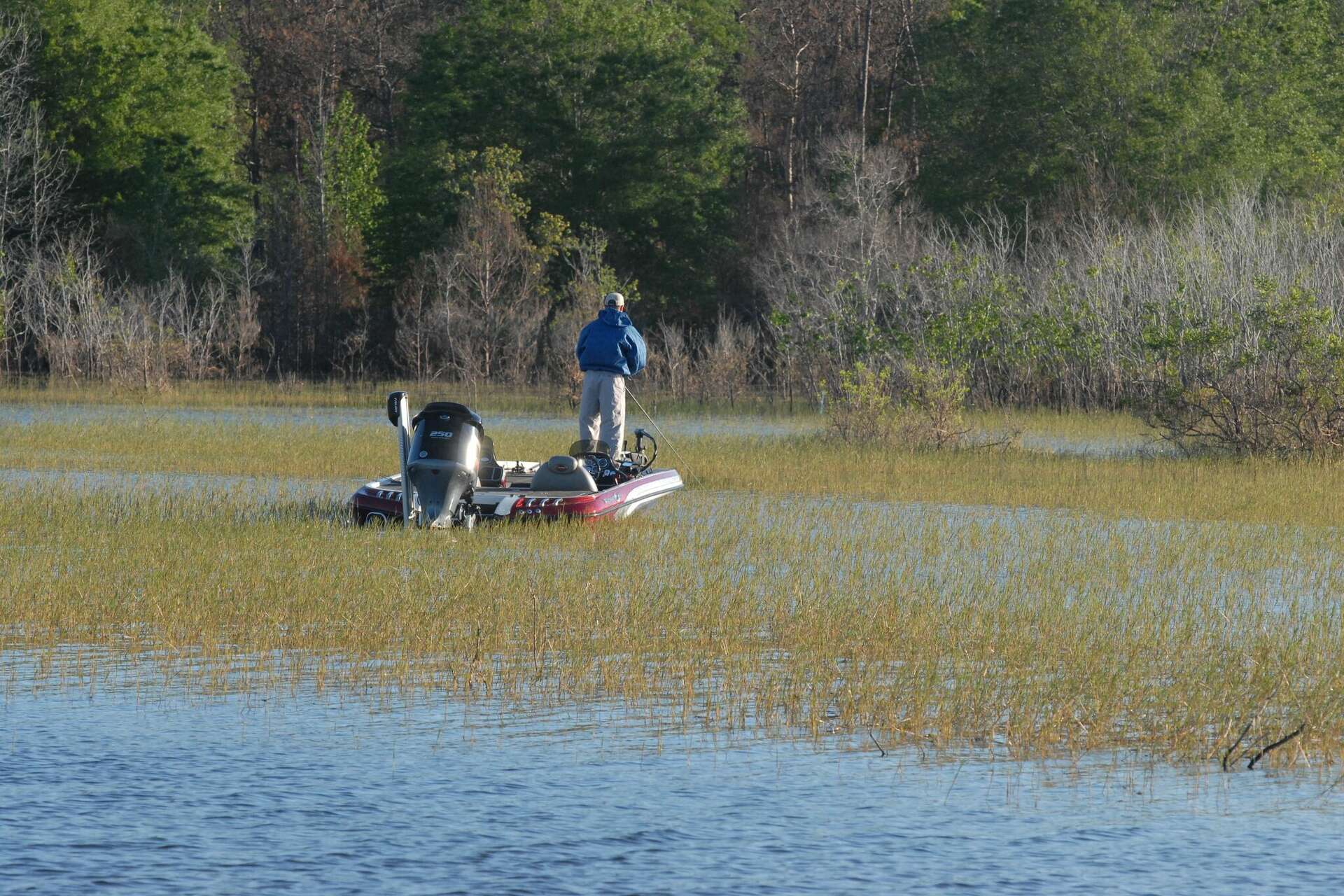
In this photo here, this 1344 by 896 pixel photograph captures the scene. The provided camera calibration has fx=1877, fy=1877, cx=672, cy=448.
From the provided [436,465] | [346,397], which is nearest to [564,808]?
[436,465]

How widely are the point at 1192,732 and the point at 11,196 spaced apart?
5939 centimetres

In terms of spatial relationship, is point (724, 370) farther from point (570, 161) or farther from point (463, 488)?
point (463, 488)

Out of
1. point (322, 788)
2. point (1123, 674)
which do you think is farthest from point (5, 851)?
point (1123, 674)

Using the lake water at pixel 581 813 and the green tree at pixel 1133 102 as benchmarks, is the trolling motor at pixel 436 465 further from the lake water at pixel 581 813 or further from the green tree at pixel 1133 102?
the green tree at pixel 1133 102

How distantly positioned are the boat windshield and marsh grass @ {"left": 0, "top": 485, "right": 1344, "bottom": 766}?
1.01 meters

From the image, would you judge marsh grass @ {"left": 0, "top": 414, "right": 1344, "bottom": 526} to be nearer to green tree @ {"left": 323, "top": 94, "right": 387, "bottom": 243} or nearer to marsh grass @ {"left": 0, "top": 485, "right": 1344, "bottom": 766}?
marsh grass @ {"left": 0, "top": 485, "right": 1344, "bottom": 766}

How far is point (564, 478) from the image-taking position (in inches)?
683

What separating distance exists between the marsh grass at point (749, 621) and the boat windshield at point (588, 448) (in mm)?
1007

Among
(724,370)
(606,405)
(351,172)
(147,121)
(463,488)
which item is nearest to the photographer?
(463,488)

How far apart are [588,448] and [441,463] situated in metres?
2.68

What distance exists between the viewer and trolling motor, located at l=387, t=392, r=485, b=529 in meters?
16.3

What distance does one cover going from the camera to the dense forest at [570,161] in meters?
54.1

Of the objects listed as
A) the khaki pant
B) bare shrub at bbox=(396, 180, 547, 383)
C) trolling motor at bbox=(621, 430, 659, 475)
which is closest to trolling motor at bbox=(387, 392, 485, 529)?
trolling motor at bbox=(621, 430, 659, 475)

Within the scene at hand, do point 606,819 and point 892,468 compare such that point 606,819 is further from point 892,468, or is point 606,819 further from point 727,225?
point 727,225
